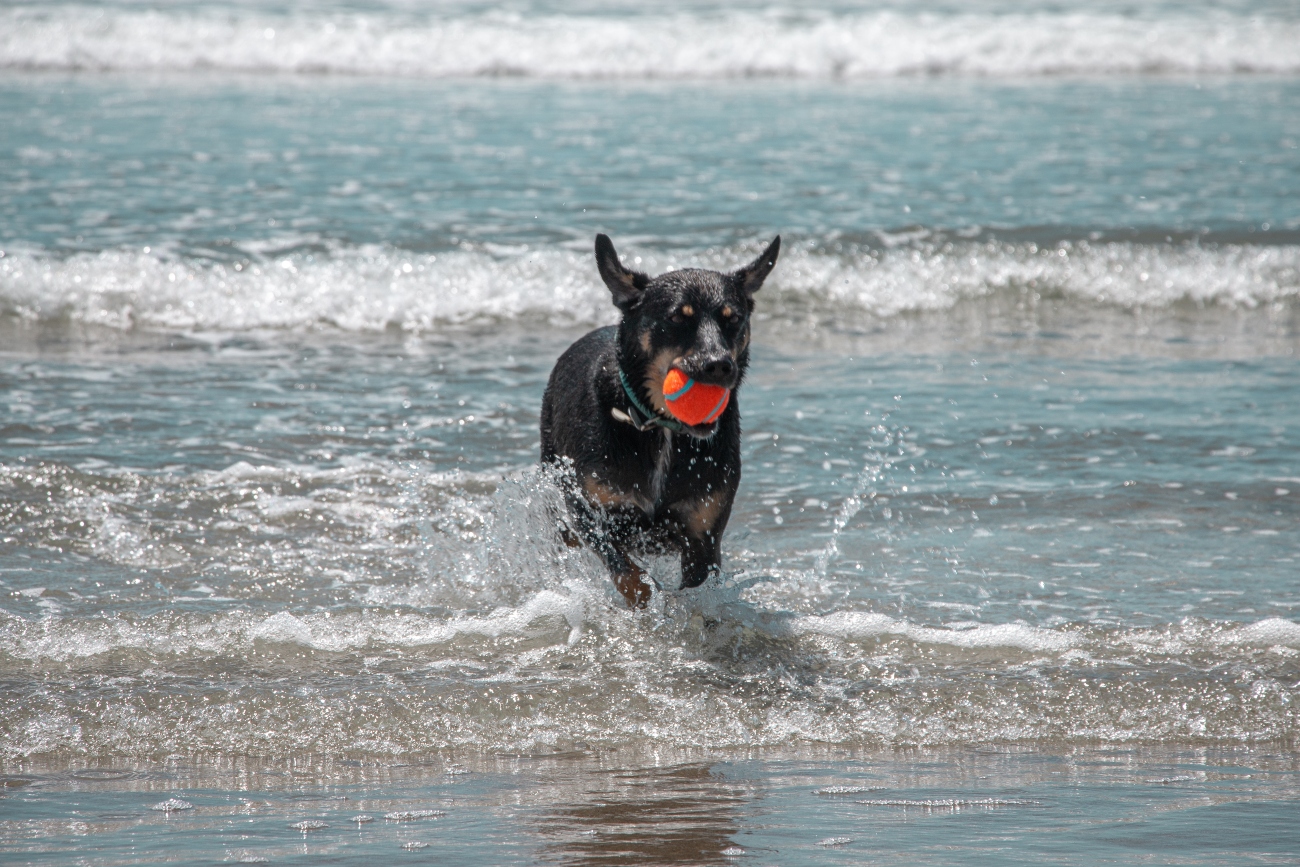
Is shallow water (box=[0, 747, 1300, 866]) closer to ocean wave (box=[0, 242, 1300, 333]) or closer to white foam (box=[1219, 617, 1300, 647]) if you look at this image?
white foam (box=[1219, 617, 1300, 647])

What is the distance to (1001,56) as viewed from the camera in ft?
71.8

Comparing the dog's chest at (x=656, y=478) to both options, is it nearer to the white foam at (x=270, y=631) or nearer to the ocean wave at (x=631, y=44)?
the white foam at (x=270, y=631)

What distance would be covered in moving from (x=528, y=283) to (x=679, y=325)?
590 cm

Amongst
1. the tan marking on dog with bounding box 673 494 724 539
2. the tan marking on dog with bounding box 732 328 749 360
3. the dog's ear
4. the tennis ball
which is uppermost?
the dog's ear

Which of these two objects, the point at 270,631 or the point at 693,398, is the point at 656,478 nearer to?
the point at 693,398

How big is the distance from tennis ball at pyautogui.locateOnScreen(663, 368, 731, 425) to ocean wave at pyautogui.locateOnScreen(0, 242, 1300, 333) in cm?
551

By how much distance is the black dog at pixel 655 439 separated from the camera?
15.4 feet

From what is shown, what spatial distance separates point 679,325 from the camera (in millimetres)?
4637

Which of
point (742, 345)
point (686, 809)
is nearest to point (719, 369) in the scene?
point (742, 345)

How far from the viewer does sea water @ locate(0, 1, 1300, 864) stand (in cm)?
362

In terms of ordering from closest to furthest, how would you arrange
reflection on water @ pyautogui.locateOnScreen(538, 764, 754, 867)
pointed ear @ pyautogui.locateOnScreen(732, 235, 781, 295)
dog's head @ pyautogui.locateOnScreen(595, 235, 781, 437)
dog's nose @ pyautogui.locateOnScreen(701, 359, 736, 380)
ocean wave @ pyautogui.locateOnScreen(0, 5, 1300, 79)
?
reflection on water @ pyautogui.locateOnScreen(538, 764, 754, 867)
dog's nose @ pyautogui.locateOnScreen(701, 359, 736, 380)
dog's head @ pyautogui.locateOnScreen(595, 235, 781, 437)
pointed ear @ pyautogui.locateOnScreen(732, 235, 781, 295)
ocean wave @ pyautogui.locateOnScreen(0, 5, 1300, 79)

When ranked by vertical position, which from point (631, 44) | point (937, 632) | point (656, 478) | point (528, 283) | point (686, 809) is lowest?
point (686, 809)

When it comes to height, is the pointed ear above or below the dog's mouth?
above

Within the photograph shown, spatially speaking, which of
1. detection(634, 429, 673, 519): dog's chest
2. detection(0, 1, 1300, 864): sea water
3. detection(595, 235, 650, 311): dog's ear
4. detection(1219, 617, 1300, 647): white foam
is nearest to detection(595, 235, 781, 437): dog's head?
detection(595, 235, 650, 311): dog's ear
